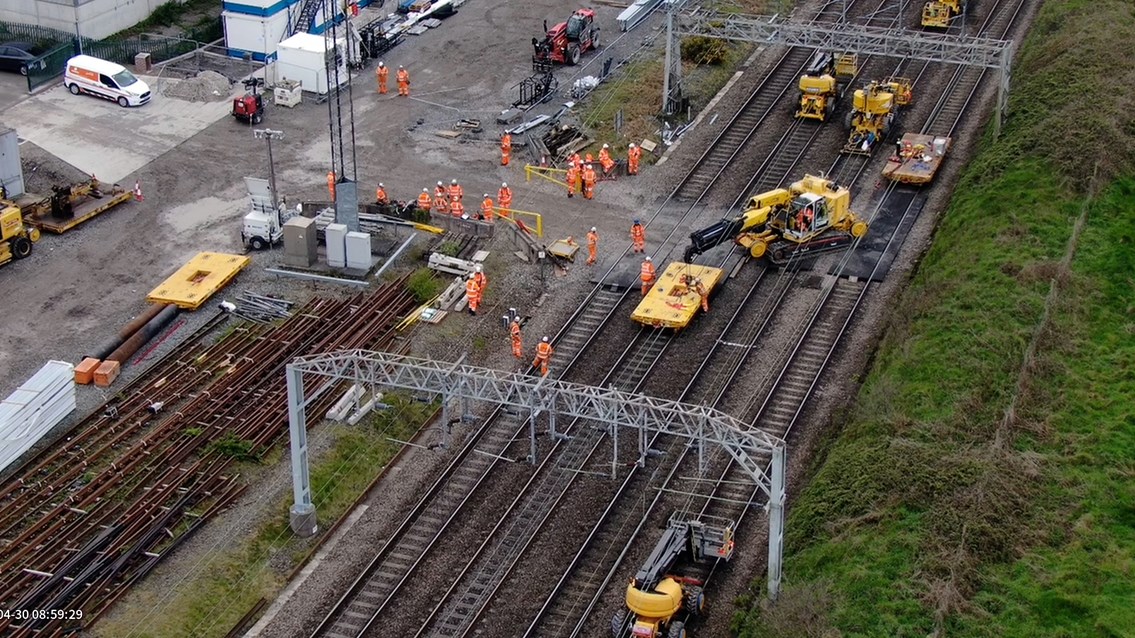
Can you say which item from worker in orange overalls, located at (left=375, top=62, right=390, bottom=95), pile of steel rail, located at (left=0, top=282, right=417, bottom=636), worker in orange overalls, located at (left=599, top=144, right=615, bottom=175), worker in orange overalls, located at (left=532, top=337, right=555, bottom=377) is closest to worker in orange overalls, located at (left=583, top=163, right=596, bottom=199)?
worker in orange overalls, located at (left=599, top=144, right=615, bottom=175)

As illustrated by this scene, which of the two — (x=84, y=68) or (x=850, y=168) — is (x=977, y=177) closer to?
(x=850, y=168)

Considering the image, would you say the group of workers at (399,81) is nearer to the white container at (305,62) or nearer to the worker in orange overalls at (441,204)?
the white container at (305,62)

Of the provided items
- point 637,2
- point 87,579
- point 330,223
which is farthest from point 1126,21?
point 87,579

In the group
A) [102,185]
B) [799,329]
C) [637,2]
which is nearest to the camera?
[799,329]

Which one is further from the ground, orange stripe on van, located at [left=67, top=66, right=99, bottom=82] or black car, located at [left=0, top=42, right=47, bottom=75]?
orange stripe on van, located at [left=67, top=66, right=99, bottom=82]

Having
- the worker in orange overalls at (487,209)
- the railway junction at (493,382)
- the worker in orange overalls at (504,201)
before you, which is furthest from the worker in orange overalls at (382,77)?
the worker in orange overalls at (487,209)

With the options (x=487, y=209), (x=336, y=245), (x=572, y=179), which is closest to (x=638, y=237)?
(x=572, y=179)

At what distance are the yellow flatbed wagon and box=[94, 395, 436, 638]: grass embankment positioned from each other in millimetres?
19678

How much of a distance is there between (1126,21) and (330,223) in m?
32.2

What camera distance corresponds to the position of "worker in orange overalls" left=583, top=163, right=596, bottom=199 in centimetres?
4852

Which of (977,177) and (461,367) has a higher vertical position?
(461,367)

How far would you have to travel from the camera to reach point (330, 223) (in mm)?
45344

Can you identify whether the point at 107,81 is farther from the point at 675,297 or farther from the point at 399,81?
the point at 675,297

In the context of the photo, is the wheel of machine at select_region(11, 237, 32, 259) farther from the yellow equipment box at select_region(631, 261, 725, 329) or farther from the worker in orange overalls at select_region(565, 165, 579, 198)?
the yellow equipment box at select_region(631, 261, 725, 329)
